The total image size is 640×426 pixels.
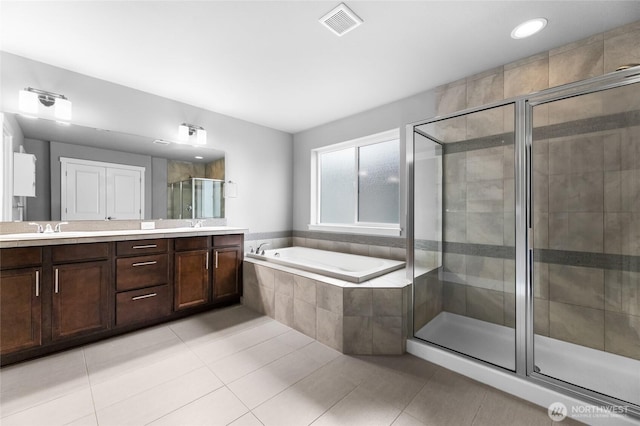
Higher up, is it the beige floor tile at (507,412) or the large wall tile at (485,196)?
Result: the large wall tile at (485,196)

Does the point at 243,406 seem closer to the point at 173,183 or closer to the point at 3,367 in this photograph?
the point at 3,367

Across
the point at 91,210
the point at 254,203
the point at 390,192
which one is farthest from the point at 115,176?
the point at 390,192

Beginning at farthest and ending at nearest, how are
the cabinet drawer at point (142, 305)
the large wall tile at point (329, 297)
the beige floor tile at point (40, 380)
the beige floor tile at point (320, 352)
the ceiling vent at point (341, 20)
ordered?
1. the cabinet drawer at point (142, 305)
2. the large wall tile at point (329, 297)
3. the beige floor tile at point (320, 352)
4. the ceiling vent at point (341, 20)
5. the beige floor tile at point (40, 380)

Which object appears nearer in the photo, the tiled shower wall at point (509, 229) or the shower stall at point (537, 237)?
the shower stall at point (537, 237)

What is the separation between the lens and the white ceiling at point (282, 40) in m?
1.69

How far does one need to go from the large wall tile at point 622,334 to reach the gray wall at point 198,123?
359cm

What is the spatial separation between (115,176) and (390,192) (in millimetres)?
2993

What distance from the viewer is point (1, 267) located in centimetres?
184

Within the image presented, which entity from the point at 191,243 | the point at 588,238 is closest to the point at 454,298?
the point at 588,238

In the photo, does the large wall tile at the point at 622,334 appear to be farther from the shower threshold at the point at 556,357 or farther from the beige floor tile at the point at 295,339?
the beige floor tile at the point at 295,339

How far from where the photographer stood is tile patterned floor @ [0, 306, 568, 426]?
1445 millimetres

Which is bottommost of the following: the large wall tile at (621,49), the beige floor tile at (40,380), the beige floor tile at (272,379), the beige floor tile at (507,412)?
the beige floor tile at (507,412)

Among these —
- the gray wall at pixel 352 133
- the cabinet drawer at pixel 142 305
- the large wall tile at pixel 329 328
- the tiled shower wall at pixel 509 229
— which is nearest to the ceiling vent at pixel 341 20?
the tiled shower wall at pixel 509 229

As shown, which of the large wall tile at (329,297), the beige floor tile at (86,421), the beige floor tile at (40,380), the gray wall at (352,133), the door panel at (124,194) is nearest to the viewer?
the beige floor tile at (86,421)
